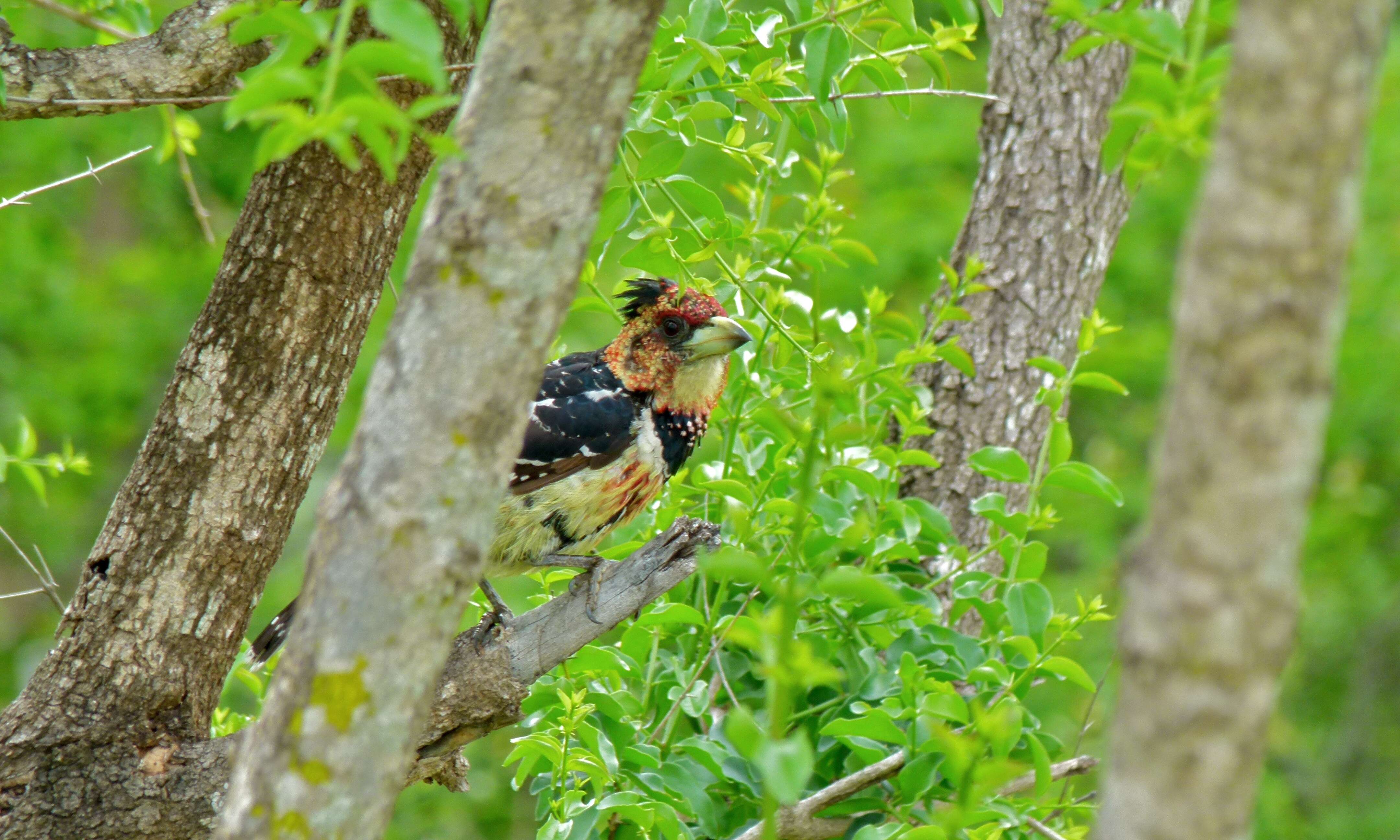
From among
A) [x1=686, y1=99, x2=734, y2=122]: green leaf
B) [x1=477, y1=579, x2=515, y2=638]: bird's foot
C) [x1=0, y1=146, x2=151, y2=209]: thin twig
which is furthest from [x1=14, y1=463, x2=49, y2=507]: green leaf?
[x1=686, y1=99, x2=734, y2=122]: green leaf

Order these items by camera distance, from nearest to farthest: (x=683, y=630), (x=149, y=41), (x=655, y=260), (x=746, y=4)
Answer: (x=149, y=41) < (x=655, y=260) < (x=683, y=630) < (x=746, y=4)

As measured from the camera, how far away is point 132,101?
2.64 m

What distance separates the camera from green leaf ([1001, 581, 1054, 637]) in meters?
2.61

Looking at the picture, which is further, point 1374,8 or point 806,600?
point 806,600

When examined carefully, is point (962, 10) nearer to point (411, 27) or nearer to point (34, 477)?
point (411, 27)

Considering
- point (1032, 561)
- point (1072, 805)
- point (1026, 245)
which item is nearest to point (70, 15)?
point (1032, 561)

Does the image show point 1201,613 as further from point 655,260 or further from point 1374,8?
point 655,260

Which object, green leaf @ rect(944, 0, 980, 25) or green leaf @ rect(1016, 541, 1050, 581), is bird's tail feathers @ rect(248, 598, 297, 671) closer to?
green leaf @ rect(1016, 541, 1050, 581)

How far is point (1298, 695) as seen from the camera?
1131 centimetres

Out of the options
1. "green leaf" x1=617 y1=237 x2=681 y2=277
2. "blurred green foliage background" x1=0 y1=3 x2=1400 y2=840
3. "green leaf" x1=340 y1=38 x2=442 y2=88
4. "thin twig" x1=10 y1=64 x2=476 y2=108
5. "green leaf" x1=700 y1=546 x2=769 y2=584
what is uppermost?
"thin twig" x1=10 y1=64 x2=476 y2=108

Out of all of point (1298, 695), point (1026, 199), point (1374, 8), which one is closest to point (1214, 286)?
point (1374, 8)

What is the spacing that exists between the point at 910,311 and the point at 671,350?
5410mm

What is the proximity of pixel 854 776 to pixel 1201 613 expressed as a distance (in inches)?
71.0

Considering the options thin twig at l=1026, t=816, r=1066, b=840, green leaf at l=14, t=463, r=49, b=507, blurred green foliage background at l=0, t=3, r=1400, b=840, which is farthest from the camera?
blurred green foliage background at l=0, t=3, r=1400, b=840
